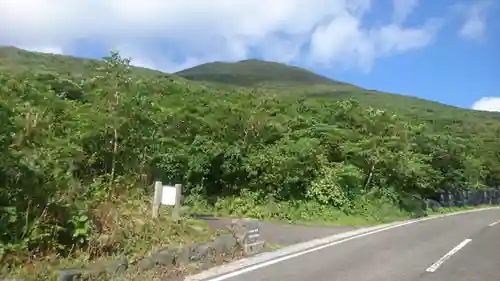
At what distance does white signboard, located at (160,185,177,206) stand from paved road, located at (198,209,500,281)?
9.30 feet

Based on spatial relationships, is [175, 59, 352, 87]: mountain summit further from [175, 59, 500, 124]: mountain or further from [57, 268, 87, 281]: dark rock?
[57, 268, 87, 281]: dark rock

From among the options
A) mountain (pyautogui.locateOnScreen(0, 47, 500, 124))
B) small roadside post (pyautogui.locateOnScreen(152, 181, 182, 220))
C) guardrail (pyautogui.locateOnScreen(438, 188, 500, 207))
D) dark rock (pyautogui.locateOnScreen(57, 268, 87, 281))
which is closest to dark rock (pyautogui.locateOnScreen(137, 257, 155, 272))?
dark rock (pyautogui.locateOnScreen(57, 268, 87, 281))

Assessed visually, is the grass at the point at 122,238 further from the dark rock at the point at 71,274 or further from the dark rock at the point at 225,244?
the dark rock at the point at 225,244

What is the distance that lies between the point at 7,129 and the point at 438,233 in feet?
52.9

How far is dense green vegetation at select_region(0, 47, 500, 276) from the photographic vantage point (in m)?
8.73

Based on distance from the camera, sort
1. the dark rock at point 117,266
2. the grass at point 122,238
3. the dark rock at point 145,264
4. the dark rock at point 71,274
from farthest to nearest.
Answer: the dark rock at point 145,264 < the dark rock at point 117,266 < the grass at point 122,238 < the dark rock at point 71,274

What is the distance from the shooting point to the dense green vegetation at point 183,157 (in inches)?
344

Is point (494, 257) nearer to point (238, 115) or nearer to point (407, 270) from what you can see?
point (407, 270)

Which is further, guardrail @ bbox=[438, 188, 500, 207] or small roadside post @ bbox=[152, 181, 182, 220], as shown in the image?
guardrail @ bbox=[438, 188, 500, 207]

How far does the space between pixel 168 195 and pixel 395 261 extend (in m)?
Result: 5.29

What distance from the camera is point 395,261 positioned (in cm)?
1227

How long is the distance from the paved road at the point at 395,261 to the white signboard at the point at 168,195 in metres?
2.84

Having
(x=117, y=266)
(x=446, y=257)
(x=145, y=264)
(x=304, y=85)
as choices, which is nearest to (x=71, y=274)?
(x=117, y=266)

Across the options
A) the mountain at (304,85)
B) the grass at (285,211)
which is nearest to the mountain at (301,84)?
the mountain at (304,85)
